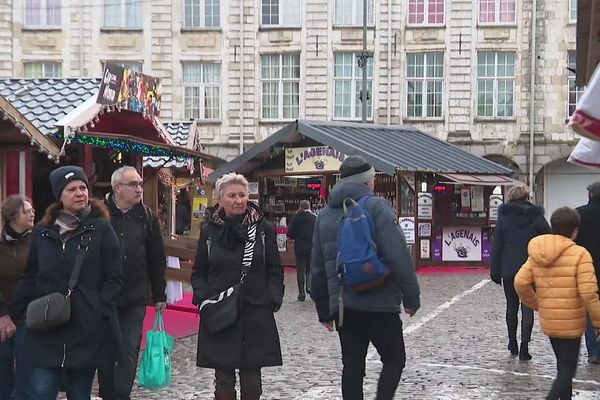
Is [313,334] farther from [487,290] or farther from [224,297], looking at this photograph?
[487,290]

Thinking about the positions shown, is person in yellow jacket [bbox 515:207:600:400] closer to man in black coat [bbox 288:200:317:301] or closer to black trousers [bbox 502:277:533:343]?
black trousers [bbox 502:277:533:343]

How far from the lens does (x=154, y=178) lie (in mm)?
19312

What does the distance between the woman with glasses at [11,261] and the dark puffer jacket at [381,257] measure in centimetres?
196

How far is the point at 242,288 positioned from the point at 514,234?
13.7 ft

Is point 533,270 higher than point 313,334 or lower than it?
higher

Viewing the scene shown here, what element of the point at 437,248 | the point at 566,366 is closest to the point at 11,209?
the point at 566,366

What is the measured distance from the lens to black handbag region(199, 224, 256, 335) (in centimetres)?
604

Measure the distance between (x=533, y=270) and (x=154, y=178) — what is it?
13293 mm

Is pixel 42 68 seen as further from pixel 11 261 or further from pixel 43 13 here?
pixel 11 261

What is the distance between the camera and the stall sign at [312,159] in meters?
23.8

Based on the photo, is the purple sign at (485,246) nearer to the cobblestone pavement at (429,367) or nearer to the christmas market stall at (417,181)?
the christmas market stall at (417,181)

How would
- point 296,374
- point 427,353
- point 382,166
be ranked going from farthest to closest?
point 382,166 < point 427,353 < point 296,374

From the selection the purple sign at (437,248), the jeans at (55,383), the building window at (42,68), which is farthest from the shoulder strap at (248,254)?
the building window at (42,68)

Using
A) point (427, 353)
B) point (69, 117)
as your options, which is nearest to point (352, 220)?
point (427, 353)
